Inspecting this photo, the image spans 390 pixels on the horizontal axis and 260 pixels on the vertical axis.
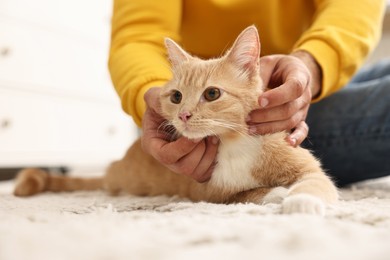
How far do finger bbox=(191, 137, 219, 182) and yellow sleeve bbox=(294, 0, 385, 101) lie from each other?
0.38 m

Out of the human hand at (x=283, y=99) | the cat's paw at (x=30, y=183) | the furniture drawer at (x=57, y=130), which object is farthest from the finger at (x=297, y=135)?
the furniture drawer at (x=57, y=130)

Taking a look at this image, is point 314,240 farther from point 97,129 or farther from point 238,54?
point 97,129

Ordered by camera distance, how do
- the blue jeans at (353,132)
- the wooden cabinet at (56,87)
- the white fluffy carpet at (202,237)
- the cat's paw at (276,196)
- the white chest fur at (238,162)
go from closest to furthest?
the white fluffy carpet at (202,237), the cat's paw at (276,196), the white chest fur at (238,162), the blue jeans at (353,132), the wooden cabinet at (56,87)

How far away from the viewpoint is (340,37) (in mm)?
1186

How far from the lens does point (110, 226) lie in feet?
1.86

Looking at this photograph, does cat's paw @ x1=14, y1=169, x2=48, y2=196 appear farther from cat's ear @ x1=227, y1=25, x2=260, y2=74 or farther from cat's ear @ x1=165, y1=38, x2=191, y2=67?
cat's ear @ x1=227, y1=25, x2=260, y2=74

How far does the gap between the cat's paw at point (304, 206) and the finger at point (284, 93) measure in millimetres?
235

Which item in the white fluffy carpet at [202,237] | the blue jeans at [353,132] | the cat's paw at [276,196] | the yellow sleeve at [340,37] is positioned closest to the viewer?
the white fluffy carpet at [202,237]

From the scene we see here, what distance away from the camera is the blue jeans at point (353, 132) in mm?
1320

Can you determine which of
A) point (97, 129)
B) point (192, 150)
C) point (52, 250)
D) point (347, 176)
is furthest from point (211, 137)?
point (97, 129)

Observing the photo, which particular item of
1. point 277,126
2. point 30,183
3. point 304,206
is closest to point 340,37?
point 277,126

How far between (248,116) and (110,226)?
46 cm

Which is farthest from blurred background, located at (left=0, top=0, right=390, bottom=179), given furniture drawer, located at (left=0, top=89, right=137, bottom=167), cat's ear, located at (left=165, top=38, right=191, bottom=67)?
cat's ear, located at (left=165, top=38, right=191, bottom=67)

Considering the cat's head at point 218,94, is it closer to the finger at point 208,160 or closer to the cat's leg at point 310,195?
the finger at point 208,160
